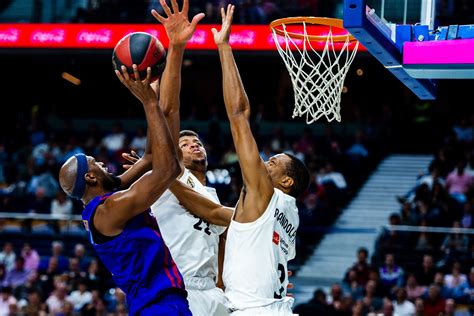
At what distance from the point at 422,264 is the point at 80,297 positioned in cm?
423

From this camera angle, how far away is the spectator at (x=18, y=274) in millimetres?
12414

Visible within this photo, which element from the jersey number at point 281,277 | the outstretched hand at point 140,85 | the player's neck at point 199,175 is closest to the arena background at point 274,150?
the player's neck at point 199,175

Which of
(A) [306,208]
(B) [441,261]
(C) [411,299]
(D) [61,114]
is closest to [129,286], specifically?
(C) [411,299]

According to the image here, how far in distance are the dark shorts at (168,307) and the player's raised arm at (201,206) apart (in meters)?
0.75

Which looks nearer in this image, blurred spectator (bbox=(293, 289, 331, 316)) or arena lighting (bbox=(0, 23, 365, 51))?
blurred spectator (bbox=(293, 289, 331, 316))

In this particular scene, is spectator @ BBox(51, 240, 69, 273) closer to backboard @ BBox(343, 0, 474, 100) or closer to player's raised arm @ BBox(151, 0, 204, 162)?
player's raised arm @ BBox(151, 0, 204, 162)

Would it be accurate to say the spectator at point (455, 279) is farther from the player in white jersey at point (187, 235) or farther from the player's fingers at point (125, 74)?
the player's fingers at point (125, 74)

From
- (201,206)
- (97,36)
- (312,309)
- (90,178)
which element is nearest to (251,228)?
(201,206)

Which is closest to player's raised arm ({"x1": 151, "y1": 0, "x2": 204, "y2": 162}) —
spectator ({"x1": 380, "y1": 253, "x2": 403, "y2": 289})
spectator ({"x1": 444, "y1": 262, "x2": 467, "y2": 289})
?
spectator ({"x1": 444, "y1": 262, "x2": 467, "y2": 289})

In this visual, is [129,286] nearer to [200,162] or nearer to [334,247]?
[200,162]

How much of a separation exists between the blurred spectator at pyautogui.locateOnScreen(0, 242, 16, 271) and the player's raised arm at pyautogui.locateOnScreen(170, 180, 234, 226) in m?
7.83

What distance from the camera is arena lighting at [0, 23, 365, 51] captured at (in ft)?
42.0

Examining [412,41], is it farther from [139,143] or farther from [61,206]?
[139,143]

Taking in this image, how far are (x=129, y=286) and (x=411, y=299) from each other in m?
6.40
